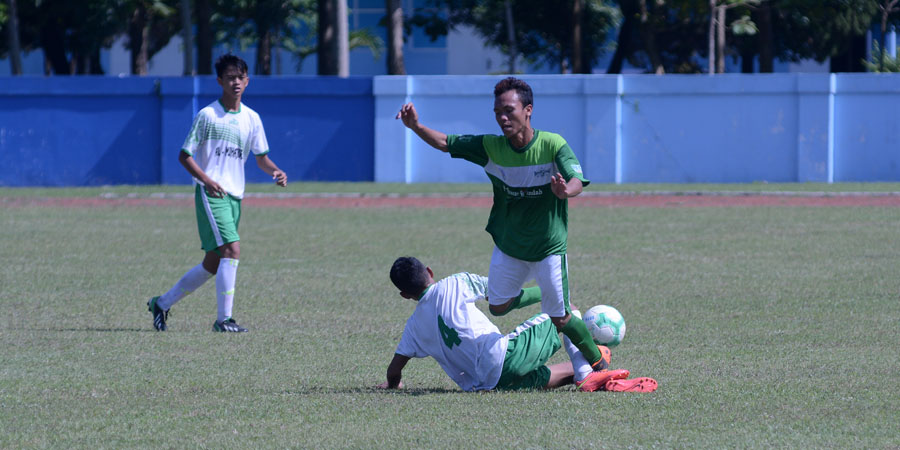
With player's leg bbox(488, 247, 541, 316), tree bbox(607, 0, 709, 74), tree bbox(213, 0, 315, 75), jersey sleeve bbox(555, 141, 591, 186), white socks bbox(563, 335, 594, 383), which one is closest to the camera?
jersey sleeve bbox(555, 141, 591, 186)

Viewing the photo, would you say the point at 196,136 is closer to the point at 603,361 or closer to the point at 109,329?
the point at 109,329

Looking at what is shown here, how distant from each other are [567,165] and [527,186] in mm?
284

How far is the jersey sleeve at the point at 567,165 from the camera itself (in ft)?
20.5

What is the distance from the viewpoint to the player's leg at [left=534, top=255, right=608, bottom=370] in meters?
6.40

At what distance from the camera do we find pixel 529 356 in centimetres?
639

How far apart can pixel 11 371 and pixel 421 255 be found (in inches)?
278

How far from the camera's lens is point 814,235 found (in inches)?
607

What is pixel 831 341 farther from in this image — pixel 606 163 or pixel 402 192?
pixel 606 163

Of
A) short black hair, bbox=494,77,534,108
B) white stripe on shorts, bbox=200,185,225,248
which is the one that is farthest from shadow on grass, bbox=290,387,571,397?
white stripe on shorts, bbox=200,185,225,248

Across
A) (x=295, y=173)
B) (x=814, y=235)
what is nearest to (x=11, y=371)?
(x=814, y=235)

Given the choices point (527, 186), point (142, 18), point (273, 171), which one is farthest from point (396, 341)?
point (142, 18)

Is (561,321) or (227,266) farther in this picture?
(227,266)

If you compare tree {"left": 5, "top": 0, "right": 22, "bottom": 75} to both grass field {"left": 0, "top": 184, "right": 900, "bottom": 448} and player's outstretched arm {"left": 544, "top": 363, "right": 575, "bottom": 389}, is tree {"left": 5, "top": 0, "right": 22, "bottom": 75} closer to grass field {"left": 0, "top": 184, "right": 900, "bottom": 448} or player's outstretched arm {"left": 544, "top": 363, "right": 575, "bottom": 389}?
grass field {"left": 0, "top": 184, "right": 900, "bottom": 448}

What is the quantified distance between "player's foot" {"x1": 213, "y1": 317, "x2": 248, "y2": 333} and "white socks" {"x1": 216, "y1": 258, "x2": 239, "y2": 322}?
46 millimetres
